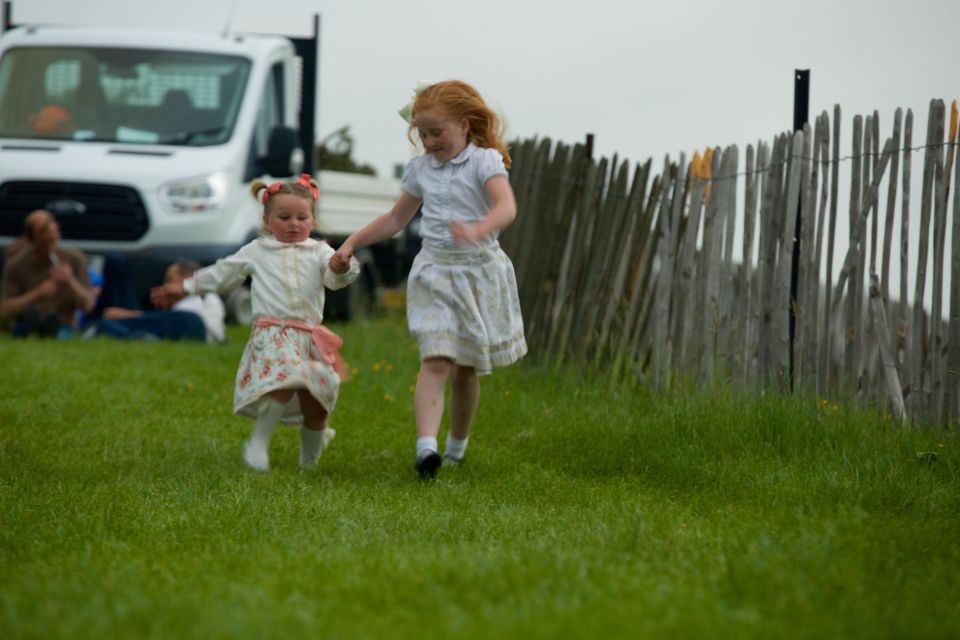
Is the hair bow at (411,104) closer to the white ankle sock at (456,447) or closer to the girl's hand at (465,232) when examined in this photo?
the girl's hand at (465,232)

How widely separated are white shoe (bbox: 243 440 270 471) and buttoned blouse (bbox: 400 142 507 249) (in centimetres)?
117

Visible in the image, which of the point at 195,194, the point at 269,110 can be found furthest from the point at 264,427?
the point at 269,110

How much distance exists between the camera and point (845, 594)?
12.1 ft

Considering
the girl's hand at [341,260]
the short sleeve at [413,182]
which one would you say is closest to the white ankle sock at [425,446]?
the girl's hand at [341,260]

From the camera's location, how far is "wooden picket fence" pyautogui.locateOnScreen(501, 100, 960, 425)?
616 cm

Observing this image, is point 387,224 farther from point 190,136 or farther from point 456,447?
point 190,136

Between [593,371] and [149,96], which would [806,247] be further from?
[149,96]

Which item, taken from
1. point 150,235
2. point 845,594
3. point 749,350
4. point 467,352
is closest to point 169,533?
point 467,352

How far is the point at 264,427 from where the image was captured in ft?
20.7

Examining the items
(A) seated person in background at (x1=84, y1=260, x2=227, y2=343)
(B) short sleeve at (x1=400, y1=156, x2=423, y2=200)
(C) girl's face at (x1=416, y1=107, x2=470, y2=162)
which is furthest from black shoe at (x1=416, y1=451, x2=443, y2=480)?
(A) seated person in background at (x1=84, y1=260, x2=227, y2=343)

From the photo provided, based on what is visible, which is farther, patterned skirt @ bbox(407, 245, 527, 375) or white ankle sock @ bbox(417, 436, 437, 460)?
patterned skirt @ bbox(407, 245, 527, 375)

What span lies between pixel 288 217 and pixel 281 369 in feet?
2.29

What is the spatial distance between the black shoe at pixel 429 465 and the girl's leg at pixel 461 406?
0.37 meters

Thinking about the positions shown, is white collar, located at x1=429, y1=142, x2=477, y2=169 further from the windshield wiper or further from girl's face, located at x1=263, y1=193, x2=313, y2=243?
the windshield wiper
